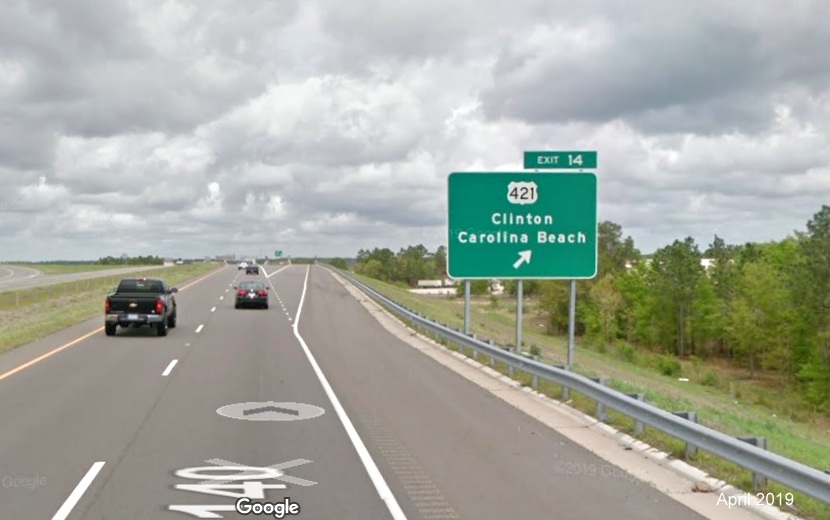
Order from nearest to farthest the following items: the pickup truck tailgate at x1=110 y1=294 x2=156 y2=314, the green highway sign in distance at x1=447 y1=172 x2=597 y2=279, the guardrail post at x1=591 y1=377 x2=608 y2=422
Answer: the guardrail post at x1=591 y1=377 x2=608 y2=422
the green highway sign in distance at x1=447 y1=172 x2=597 y2=279
the pickup truck tailgate at x1=110 y1=294 x2=156 y2=314

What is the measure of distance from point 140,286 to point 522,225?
14616mm

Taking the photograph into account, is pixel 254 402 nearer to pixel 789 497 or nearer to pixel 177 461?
pixel 177 461

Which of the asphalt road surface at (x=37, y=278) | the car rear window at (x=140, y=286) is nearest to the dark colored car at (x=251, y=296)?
the car rear window at (x=140, y=286)

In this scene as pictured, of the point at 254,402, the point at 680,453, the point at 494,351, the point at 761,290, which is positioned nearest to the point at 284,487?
the point at 680,453

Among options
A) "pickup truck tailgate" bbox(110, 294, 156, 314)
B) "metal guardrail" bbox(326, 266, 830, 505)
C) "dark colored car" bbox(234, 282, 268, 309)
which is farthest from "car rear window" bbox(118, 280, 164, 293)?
"metal guardrail" bbox(326, 266, 830, 505)

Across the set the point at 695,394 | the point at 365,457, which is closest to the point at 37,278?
the point at 695,394

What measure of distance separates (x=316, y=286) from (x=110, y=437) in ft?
191

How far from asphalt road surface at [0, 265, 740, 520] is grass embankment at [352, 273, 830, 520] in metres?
1.19

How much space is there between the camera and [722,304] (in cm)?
8269

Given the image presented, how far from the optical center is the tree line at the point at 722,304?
60.7 m

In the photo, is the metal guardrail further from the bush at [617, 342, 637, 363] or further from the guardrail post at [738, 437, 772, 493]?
the bush at [617, 342, 637, 363]

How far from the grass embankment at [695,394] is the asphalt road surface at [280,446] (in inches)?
46.8

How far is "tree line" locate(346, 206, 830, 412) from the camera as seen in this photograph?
60.7 meters

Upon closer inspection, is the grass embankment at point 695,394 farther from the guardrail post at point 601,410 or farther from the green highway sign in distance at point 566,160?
the green highway sign in distance at point 566,160
